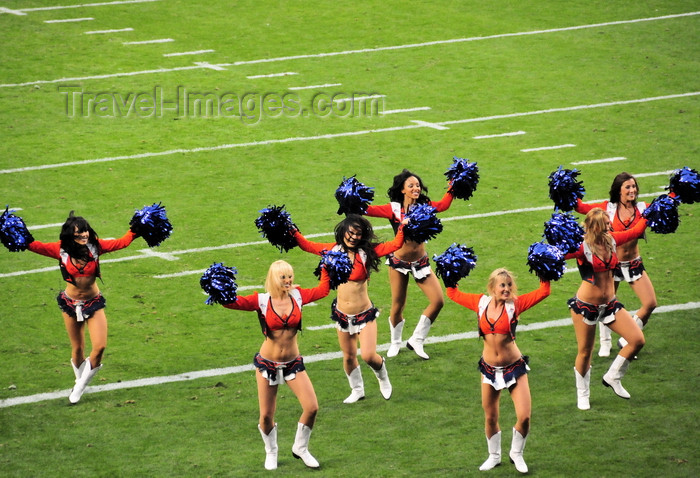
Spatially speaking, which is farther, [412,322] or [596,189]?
[596,189]

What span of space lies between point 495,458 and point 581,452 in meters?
0.67

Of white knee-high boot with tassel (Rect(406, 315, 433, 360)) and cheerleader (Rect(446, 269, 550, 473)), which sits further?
white knee-high boot with tassel (Rect(406, 315, 433, 360))

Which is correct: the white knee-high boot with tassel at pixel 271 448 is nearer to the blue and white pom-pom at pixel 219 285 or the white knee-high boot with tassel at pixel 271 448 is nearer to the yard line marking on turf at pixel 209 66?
the blue and white pom-pom at pixel 219 285

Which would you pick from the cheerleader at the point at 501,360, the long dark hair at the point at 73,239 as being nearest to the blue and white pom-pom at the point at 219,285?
the cheerleader at the point at 501,360

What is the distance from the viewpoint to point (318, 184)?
14.9 metres

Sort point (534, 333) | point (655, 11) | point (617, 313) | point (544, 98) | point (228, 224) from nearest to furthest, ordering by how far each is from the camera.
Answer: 1. point (617, 313)
2. point (534, 333)
3. point (228, 224)
4. point (544, 98)
5. point (655, 11)

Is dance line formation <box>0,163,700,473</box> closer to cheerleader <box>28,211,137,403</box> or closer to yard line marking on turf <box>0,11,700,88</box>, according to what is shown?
cheerleader <box>28,211,137,403</box>

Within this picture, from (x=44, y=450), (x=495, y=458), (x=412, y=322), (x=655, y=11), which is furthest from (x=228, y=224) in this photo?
(x=655, y=11)

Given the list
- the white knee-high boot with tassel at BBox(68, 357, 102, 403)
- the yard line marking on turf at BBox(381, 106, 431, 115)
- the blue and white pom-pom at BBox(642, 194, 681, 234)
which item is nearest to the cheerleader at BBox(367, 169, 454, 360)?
the blue and white pom-pom at BBox(642, 194, 681, 234)

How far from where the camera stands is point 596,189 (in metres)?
14.5

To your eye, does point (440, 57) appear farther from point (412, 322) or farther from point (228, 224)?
point (412, 322)

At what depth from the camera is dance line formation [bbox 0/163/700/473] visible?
795 centimetres

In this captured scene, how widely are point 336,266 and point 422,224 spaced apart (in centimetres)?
92

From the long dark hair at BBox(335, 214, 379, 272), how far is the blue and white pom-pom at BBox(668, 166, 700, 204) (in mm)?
2544
